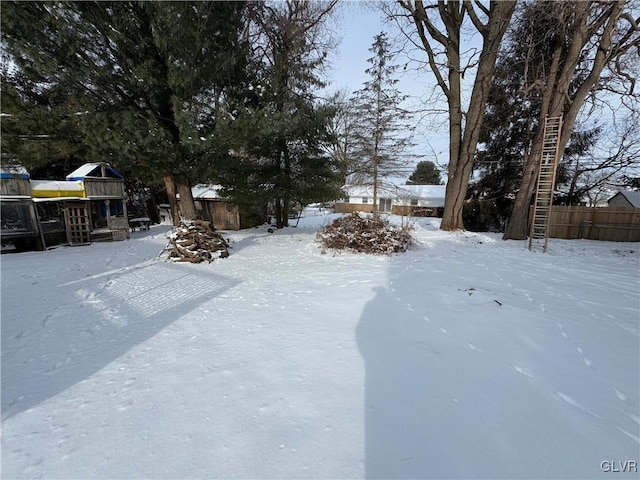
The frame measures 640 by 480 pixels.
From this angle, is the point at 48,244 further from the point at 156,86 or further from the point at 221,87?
the point at 221,87

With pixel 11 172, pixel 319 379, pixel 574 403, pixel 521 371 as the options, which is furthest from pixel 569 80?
pixel 11 172

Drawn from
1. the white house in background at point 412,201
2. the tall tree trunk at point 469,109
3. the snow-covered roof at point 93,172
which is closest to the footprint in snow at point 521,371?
the tall tree trunk at point 469,109

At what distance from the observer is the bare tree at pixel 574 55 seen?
25.6ft

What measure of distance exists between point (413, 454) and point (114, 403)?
213 cm

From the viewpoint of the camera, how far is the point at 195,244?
6.48 meters

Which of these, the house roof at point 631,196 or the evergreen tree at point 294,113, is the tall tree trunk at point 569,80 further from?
the house roof at point 631,196

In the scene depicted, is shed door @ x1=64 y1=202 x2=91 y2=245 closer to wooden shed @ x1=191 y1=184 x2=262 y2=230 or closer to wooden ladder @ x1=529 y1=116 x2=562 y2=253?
wooden shed @ x1=191 y1=184 x2=262 y2=230

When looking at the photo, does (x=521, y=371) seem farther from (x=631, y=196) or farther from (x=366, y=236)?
(x=631, y=196)

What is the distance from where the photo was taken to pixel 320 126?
947 cm

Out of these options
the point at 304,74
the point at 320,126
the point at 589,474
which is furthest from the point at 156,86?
the point at 589,474

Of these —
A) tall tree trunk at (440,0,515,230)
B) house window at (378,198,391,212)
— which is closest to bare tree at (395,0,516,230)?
tall tree trunk at (440,0,515,230)

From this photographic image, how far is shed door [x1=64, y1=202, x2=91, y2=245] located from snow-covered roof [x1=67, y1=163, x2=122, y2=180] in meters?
0.91

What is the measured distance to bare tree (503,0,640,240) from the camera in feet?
25.6

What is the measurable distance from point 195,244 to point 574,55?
502 inches
